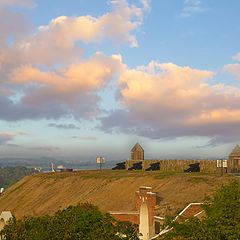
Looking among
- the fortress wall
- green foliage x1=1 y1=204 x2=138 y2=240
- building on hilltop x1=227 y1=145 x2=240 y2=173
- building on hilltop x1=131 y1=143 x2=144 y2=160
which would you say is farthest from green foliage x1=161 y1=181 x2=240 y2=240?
building on hilltop x1=131 y1=143 x2=144 y2=160

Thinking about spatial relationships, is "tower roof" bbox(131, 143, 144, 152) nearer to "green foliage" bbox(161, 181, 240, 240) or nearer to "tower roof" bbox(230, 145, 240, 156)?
"tower roof" bbox(230, 145, 240, 156)

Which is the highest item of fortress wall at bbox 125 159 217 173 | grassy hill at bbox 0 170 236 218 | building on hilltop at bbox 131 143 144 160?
building on hilltop at bbox 131 143 144 160

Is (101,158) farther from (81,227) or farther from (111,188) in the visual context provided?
(81,227)

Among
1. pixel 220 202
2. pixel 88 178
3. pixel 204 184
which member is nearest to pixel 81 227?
pixel 220 202

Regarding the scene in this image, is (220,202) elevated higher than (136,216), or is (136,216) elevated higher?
(220,202)

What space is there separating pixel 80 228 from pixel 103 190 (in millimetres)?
47410

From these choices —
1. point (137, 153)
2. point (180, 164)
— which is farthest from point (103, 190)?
point (137, 153)

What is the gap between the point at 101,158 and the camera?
338 feet

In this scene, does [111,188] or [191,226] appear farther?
Result: [111,188]

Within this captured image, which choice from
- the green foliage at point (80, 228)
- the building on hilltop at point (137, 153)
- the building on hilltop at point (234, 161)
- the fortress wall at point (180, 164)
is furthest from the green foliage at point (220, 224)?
the building on hilltop at point (137, 153)

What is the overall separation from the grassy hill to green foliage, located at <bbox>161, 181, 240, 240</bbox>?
85.4 feet

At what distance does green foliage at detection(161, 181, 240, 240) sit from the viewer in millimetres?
23703

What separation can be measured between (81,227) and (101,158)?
76.2 m

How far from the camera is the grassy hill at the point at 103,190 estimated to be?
194 ft
